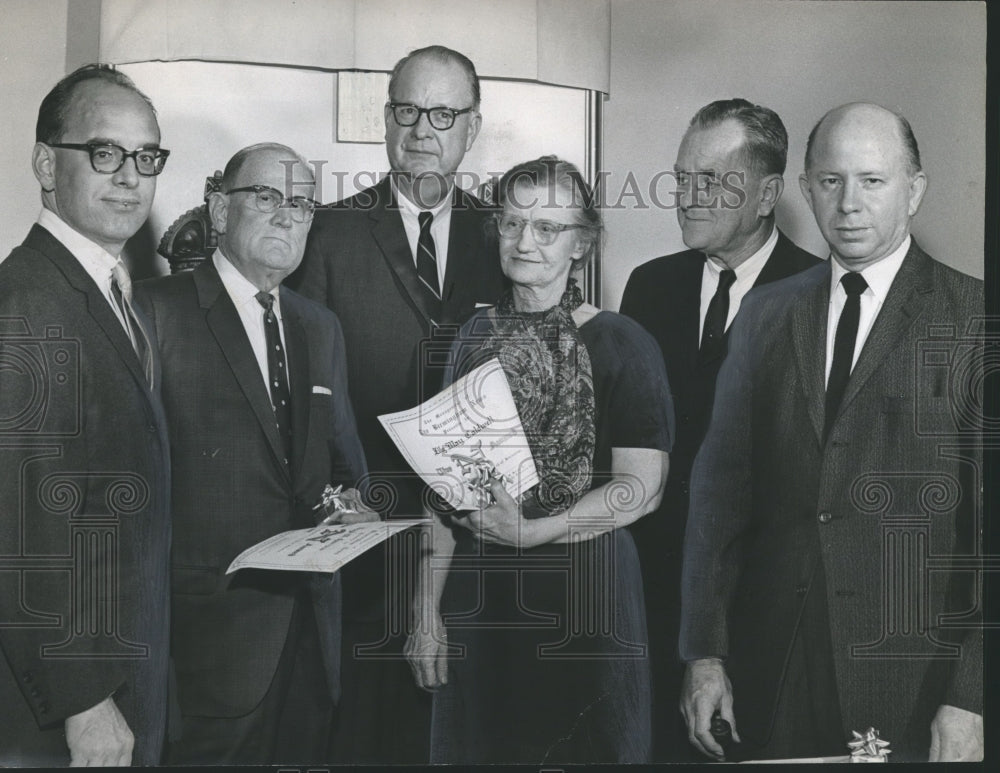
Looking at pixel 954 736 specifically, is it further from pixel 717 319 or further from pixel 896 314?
pixel 717 319

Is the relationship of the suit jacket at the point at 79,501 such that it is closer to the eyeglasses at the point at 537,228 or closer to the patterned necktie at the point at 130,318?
the patterned necktie at the point at 130,318

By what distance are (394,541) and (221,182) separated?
1.22 m

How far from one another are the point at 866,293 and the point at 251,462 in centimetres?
197

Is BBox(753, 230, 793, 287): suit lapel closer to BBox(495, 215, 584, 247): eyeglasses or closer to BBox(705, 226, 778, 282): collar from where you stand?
BBox(705, 226, 778, 282): collar

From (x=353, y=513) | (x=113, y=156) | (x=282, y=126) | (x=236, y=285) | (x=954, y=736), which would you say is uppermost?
(x=282, y=126)

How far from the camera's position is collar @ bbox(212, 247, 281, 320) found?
370 centimetres

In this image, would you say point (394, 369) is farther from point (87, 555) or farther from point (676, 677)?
point (676, 677)

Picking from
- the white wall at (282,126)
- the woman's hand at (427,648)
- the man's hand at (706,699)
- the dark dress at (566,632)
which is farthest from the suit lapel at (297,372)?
the man's hand at (706,699)

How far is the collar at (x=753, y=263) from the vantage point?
3848 mm

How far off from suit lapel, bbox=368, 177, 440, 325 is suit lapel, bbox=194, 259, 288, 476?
496 millimetres

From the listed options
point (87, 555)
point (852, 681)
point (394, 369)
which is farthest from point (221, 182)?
point (852, 681)

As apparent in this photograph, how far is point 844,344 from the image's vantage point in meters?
3.81

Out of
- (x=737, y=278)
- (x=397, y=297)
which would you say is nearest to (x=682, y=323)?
(x=737, y=278)

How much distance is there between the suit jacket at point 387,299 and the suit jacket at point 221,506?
0.89ft
